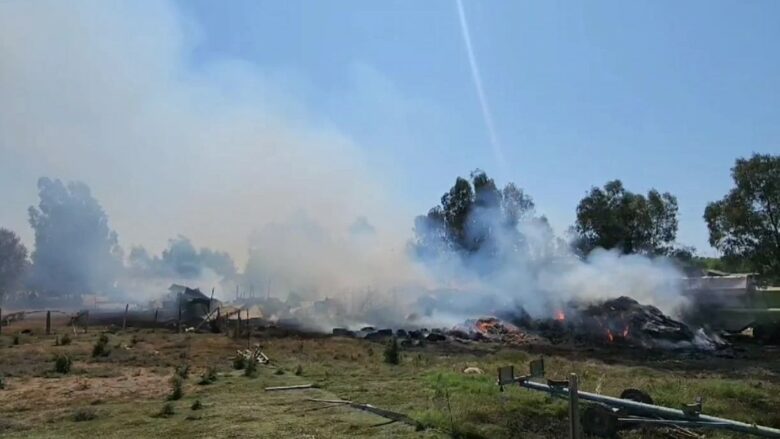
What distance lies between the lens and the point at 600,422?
1005 centimetres

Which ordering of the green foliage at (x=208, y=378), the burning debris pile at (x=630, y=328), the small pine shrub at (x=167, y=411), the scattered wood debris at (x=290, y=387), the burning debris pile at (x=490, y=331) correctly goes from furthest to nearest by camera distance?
the burning debris pile at (x=490, y=331) → the burning debris pile at (x=630, y=328) → the green foliage at (x=208, y=378) → the scattered wood debris at (x=290, y=387) → the small pine shrub at (x=167, y=411)

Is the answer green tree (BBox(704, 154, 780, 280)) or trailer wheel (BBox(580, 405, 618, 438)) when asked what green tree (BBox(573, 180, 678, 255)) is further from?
trailer wheel (BBox(580, 405, 618, 438))

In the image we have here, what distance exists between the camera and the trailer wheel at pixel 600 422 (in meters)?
9.96

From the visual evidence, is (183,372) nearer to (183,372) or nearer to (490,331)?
(183,372)

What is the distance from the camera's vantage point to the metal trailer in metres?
8.55

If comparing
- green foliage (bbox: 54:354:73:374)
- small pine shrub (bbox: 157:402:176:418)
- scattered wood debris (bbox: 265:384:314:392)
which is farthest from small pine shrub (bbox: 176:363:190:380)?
small pine shrub (bbox: 157:402:176:418)

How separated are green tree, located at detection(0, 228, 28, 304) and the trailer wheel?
82595 mm

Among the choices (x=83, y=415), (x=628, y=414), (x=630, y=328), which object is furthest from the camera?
(x=630, y=328)

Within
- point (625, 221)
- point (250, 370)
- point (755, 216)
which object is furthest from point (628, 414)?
point (625, 221)

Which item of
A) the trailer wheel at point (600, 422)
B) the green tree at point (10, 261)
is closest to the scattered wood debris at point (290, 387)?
the trailer wheel at point (600, 422)

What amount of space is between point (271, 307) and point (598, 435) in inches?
1845

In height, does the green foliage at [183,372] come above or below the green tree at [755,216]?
below

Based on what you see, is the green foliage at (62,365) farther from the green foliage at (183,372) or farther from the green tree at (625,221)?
the green tree at (625,221)

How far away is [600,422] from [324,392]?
7618mm
